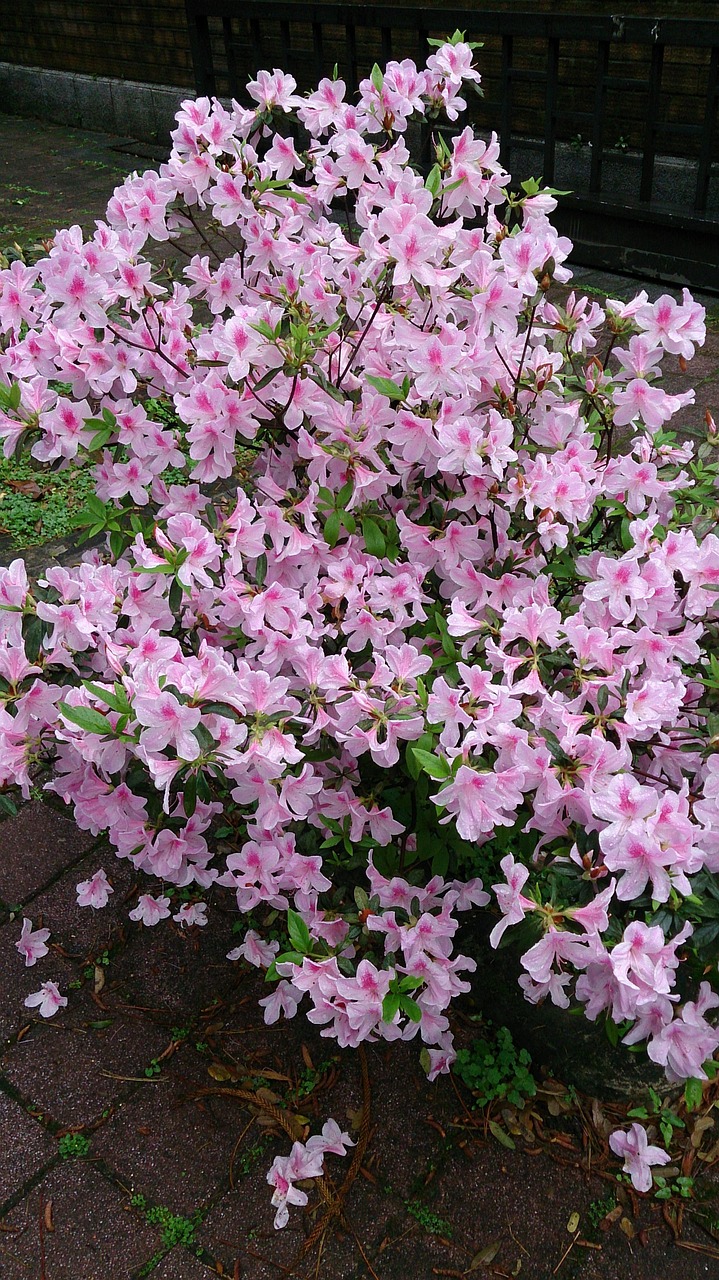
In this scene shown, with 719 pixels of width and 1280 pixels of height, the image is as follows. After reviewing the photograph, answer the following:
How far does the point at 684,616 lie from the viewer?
1.72 meters

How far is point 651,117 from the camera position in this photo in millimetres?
5320

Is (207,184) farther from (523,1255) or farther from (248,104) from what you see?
(248,104)

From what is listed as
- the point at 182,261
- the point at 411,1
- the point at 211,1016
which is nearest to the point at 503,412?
the point at 211,1016

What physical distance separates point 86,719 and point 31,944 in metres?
1.16

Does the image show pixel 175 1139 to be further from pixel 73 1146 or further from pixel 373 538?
pixel 373 538

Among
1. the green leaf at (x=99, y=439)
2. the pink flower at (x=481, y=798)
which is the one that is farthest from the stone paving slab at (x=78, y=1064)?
the green leaf at (x=99, y=439)

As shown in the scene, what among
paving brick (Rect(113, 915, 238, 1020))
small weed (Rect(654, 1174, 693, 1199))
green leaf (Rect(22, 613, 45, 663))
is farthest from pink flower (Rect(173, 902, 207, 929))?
small weed (Rect(654, 1174, 693, 1199))

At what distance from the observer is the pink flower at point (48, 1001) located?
88.4 inches

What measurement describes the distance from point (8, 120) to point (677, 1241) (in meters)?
12.3

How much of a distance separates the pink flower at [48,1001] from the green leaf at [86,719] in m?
1.09

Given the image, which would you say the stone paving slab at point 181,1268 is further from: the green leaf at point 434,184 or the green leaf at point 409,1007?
the green leaf at point 434,184

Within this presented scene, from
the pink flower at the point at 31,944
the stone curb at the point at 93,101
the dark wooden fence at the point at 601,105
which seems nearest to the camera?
the pink flower at the point at 31,944

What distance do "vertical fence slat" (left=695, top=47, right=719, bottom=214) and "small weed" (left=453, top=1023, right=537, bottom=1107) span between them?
15.4 feet

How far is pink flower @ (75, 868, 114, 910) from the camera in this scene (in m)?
2.37
